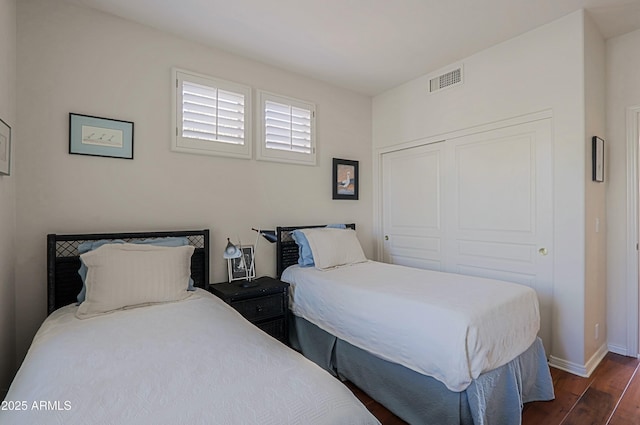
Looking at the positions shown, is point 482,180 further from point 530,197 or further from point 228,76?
point 228,76

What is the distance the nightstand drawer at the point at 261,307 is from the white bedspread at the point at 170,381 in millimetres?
915

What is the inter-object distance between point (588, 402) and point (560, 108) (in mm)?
2099

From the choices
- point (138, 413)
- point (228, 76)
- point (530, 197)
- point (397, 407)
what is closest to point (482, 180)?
point (530, 197)

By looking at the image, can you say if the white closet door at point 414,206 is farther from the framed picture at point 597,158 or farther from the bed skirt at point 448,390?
the bed skirt at point 448,390

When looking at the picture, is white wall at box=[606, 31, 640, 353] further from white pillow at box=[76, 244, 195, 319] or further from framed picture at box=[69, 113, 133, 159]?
framed picture at box=[69, 113, 133, 159]

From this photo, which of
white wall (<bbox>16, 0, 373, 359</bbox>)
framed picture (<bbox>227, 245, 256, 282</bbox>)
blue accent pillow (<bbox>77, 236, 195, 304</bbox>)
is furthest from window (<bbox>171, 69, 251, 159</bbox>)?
framed picture (<bbox>227, 245, 256, 282</bbox>)

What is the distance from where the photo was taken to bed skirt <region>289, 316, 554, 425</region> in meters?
1.66

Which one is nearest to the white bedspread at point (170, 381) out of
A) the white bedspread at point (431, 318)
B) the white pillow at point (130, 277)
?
the white pillow at point (130, 277)

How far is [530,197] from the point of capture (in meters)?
2.66

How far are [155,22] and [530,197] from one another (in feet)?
11.0

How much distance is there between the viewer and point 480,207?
2996 millimetres

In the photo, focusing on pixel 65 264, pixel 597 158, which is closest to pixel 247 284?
pixel 65 264

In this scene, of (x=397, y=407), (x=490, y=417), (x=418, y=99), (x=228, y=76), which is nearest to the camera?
(x=490, y=417)

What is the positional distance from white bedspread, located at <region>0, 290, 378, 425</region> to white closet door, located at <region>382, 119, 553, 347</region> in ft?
7.60
